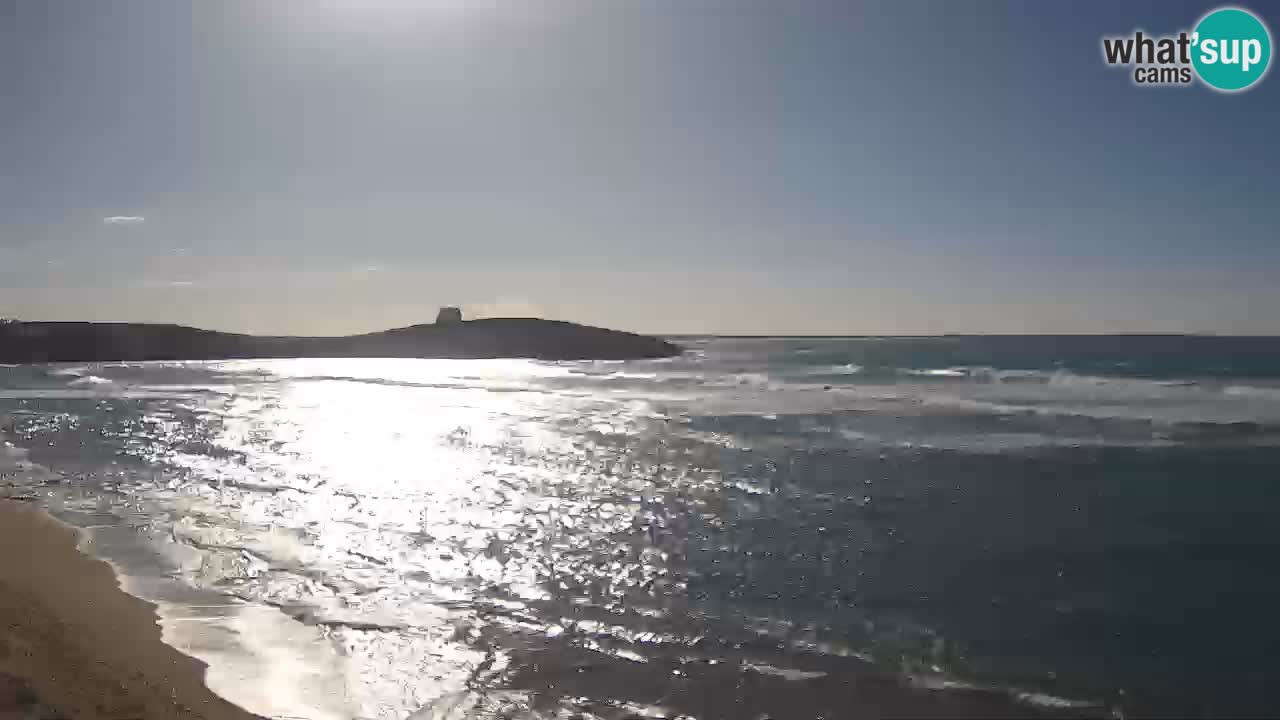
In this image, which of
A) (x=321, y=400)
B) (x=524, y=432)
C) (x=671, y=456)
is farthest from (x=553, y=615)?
(x=321, y=400)

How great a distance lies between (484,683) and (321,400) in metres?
43.6

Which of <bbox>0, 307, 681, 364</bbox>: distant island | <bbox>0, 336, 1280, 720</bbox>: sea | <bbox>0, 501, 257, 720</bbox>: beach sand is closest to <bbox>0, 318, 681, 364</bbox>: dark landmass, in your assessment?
<bbox>0, 307, 681, 364</bbox>: distant island

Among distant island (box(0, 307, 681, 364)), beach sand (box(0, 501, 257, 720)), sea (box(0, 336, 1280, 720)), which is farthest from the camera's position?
distant island (box(0, 307, 681, 364))

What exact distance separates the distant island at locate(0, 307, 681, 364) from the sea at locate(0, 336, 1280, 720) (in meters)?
99.2

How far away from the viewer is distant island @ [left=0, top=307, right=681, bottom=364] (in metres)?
122

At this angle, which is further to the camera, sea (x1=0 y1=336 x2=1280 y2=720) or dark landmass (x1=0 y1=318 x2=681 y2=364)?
dark landmass (x1=0 y1=318 x2=681 y2=364)

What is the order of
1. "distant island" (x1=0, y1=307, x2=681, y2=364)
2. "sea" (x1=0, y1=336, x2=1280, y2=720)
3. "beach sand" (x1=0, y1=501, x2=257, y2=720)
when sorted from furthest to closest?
1. "distant island" (x1=0, y1=307, x2=681, y2=364)
2. "sea" (x1=0, y1=336, x2=1280, y2=720)
3. "beach sand" (x1=0, y1=501, x2=257, y2=720)

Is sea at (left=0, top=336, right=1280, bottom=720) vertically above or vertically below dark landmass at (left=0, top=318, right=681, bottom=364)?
below

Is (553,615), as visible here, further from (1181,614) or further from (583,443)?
(583,443)

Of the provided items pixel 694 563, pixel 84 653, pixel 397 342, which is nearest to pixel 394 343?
pixel 397 342

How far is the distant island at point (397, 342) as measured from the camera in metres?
122

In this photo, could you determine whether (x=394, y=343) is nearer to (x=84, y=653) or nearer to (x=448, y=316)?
(x=448, y=316)

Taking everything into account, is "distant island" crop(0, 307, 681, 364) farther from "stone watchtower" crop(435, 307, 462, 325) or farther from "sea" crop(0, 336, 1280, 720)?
"sea" crop(0, 336, 1280, 720)

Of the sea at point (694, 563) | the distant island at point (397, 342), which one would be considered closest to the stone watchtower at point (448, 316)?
the distant island at point (397, 342)
